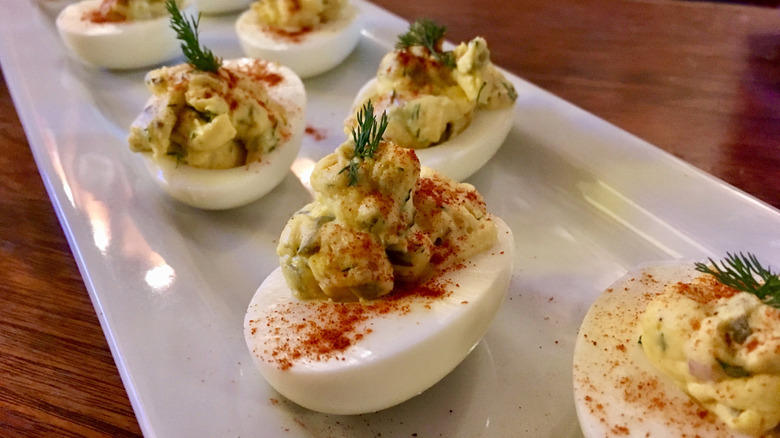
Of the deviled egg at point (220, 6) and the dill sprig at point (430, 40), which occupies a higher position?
the dill sprig at point (430, 40)

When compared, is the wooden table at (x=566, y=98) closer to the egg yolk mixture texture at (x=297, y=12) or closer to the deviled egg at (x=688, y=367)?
the egg yolk mixture texture at (x=297, y=12)

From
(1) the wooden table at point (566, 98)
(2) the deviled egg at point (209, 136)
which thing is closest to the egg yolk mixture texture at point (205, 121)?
(2) the deviled egg at point (209, 136)

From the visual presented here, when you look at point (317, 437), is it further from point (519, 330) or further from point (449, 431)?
point (519, 330)

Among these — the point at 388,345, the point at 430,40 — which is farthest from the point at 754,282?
the point at 430,40

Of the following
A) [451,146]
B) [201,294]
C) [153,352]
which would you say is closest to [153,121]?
[201,294]

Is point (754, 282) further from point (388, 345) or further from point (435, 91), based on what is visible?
point (435, 91)

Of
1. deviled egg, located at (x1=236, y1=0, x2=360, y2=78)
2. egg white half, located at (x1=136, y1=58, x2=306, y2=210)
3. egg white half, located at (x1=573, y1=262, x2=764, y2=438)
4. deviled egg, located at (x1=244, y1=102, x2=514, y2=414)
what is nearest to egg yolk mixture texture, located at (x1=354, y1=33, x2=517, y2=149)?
egg white half, located at (x1=136, y1=58, x2=306, y2=210)
